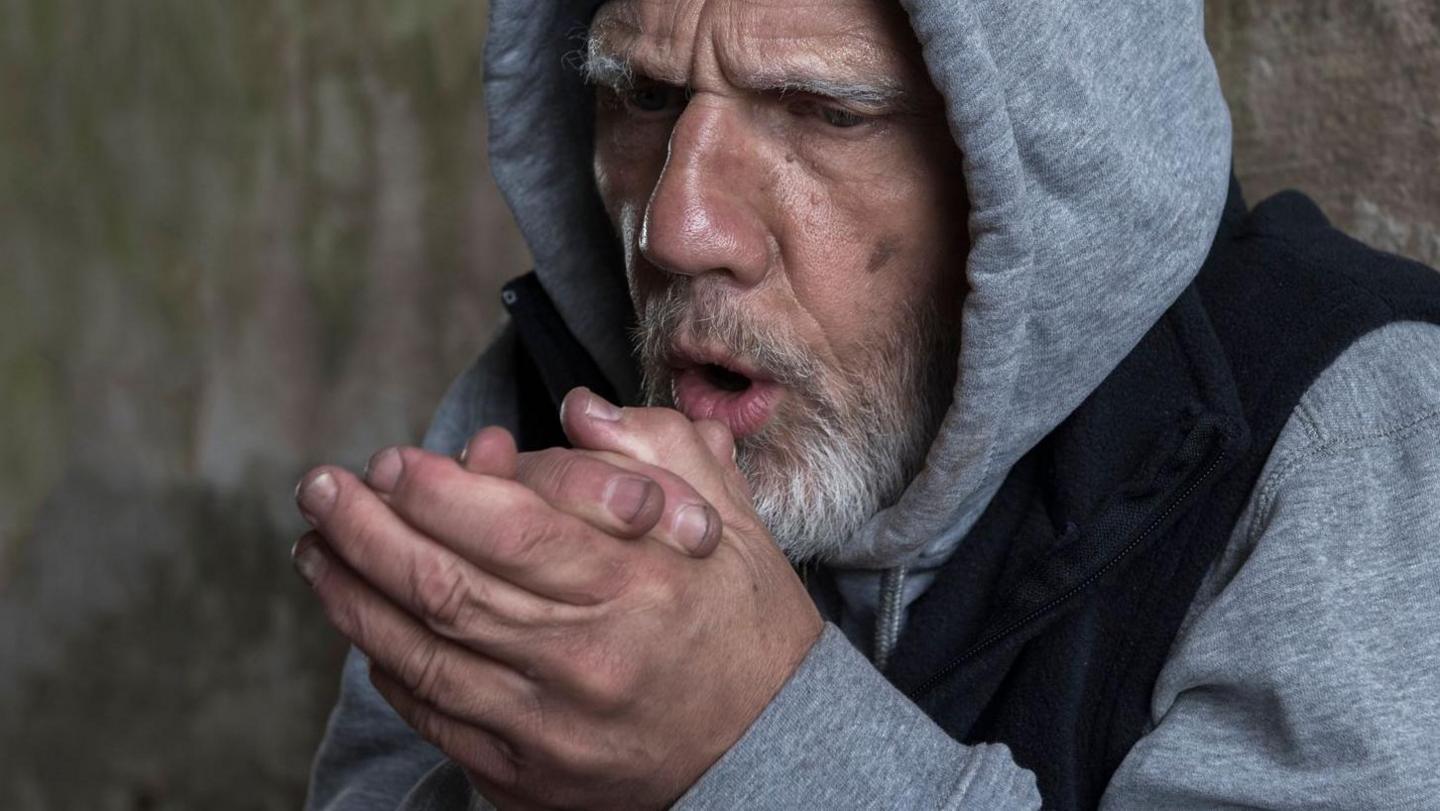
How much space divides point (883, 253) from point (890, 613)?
14.7 inches

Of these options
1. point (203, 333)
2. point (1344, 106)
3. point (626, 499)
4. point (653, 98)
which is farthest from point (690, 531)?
point (203, 333)

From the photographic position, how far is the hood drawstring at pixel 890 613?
1.61 metres

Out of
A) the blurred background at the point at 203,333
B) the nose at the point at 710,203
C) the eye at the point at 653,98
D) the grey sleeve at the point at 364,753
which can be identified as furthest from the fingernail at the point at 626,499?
the blurred background at the point at 203,333

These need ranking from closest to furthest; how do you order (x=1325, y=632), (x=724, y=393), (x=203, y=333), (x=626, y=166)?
(x=1325, y=632), (x=724, y=393), (x=626, y=166), (x=203, y=333)

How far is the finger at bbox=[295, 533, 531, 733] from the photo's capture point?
109 cm

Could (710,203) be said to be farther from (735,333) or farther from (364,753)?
(364,753)

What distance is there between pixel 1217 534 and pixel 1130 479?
0.09m

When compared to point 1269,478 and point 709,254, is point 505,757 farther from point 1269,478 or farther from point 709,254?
point 1269,478

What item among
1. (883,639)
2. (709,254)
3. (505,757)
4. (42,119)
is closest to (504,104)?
(709,254)

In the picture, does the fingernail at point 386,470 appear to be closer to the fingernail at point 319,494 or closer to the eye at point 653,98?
the fingernail at point 319,494

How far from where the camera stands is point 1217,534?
1.42 meters

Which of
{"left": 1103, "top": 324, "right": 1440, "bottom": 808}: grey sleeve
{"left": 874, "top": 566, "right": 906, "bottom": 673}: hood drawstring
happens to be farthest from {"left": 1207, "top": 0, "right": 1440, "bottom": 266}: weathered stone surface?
{"left": 874, "top": 566, "right": 906, "bottom": 673}: hood drawstring

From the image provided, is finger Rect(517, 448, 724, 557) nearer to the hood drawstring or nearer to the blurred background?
the hood drawstring

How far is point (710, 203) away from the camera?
1.49 meters
